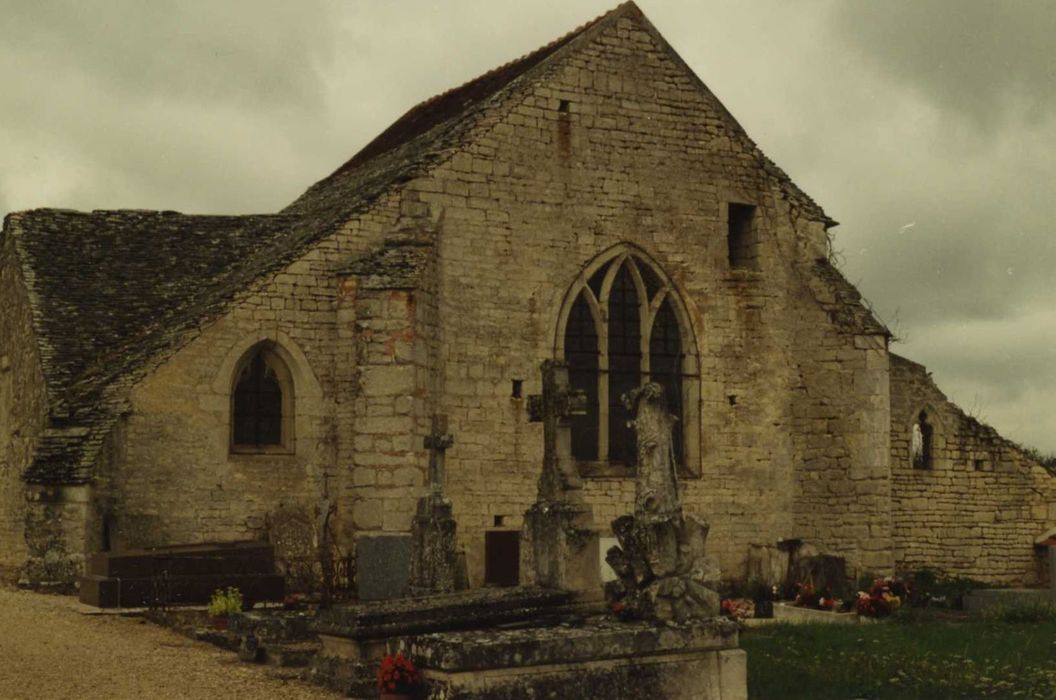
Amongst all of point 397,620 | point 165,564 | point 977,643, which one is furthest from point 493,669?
point 165,564

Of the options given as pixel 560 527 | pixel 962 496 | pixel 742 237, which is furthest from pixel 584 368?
pixel 560 527

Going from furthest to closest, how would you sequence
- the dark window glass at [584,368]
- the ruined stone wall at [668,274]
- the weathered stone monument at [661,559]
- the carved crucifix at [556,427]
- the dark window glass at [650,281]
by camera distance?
the dark window glass at [650,281]
the dark window glass at [584,368]
the ruined stone wall at [668,274]
the carved crucifix at [556,427]
the weathered stone monument at [661,559]

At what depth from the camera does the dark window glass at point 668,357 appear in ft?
69.9

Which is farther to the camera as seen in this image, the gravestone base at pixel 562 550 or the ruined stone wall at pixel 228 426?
the ruined stone wall at pixel 228 426

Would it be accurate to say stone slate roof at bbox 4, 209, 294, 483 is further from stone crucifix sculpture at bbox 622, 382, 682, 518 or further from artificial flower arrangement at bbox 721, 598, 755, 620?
stone crucifix sculpture at bbox 622, 382, 682, 518

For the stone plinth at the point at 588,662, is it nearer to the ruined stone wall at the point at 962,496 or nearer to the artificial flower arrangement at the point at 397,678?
the artificial flower arrangement at the point at 397,678

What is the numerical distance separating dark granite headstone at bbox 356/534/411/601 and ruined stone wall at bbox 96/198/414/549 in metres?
0.92

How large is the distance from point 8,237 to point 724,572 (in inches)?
474

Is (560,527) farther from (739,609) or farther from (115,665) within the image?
(739,609)

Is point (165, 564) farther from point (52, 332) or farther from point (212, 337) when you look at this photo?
point (52, 332)

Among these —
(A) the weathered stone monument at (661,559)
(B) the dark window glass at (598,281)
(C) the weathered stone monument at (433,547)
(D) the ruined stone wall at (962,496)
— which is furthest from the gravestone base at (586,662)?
(D) the ruined stone wall at (962,496)

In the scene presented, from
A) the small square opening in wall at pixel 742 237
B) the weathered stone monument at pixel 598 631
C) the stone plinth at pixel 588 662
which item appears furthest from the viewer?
the small square opening in wall at pixel 742 237

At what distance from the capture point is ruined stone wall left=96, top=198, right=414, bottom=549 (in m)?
18.3

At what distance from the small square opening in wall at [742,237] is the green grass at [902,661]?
7355 millimetres
